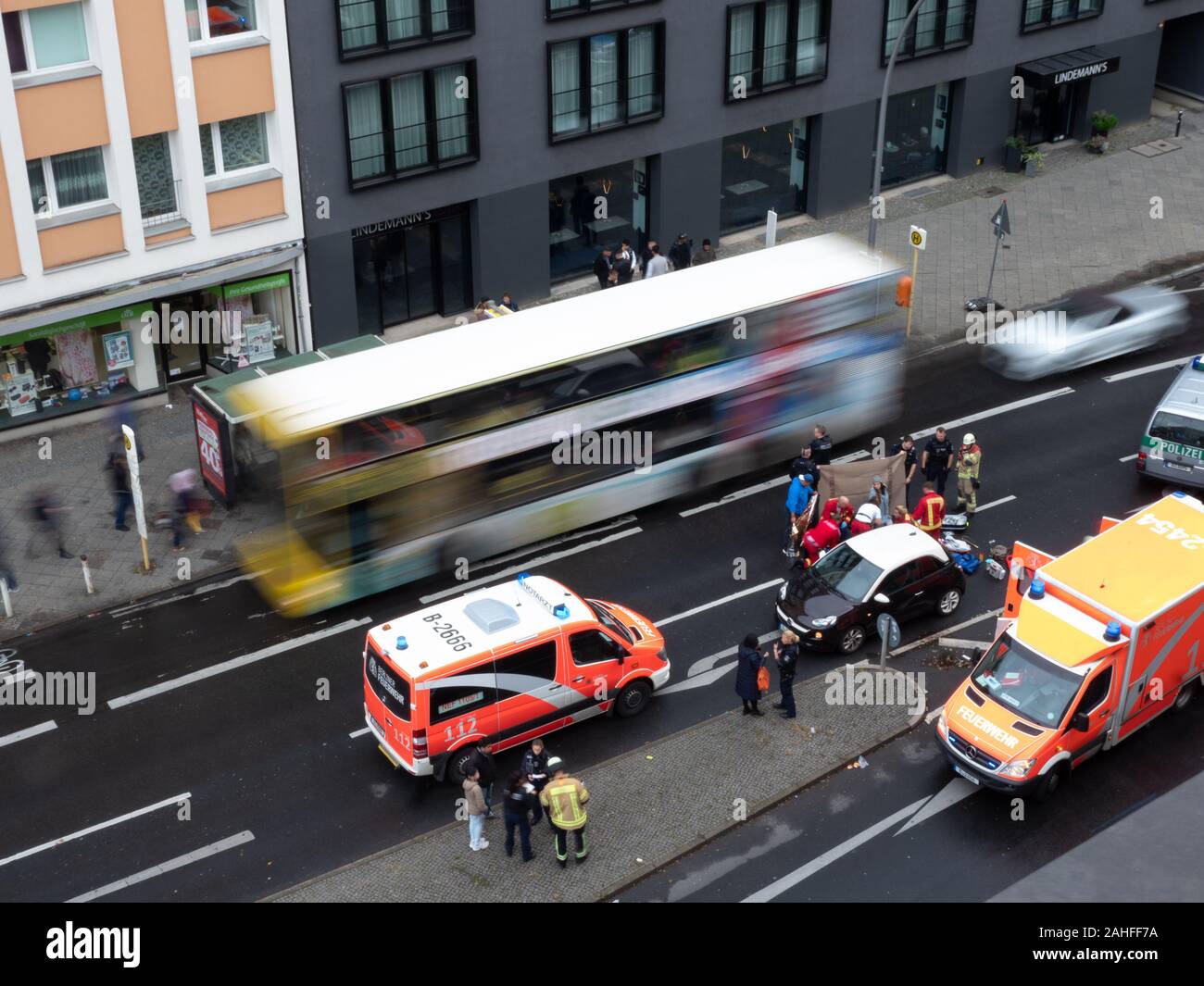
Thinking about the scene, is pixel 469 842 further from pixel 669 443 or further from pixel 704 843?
pixel 669 443

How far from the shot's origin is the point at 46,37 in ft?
91.2

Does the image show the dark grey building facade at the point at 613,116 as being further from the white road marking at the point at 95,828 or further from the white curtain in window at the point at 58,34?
the white road marking at the point at 95,828

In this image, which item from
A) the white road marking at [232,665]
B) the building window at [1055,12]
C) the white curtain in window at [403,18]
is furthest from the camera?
the building window at [1055,12]

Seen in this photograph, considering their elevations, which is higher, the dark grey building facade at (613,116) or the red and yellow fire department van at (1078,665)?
the dark grey building facade at (613,116)

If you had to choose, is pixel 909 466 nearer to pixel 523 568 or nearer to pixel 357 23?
pixel 523 568

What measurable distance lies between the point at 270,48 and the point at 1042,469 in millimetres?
16931

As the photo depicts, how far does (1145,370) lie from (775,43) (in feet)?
38.9

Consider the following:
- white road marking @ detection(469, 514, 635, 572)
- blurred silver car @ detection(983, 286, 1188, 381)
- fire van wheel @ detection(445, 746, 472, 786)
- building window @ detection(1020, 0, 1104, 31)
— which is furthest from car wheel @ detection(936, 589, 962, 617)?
building window @ detection(1020, 0, 1104, 31)

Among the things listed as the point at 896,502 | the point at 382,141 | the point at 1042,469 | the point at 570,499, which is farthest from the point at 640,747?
the point at 382,141

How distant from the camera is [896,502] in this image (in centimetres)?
2752

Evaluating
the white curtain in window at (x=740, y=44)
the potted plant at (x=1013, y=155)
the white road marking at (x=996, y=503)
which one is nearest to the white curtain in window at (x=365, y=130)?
the white curtain in window at (x=740, y=44)

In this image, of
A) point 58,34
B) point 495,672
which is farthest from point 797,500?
point 58,34

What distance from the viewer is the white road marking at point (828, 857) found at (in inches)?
783

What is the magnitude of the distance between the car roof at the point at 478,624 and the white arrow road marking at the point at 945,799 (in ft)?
17.1
